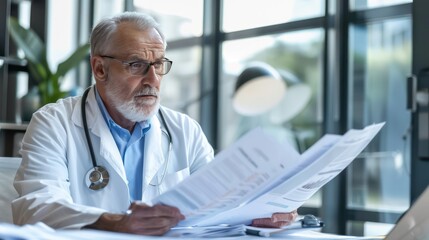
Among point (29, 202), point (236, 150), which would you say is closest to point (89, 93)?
point (29, 202)

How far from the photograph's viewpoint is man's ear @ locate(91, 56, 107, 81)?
1621 millimetres

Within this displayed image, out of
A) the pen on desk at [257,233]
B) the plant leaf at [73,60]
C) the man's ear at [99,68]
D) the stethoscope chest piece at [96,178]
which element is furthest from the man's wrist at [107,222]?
the plant leaf at [73,60]

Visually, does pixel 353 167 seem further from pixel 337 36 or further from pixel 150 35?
pixel 150 35

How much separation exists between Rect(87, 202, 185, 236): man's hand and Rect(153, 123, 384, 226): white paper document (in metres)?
0.01

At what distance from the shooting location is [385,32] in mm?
3859

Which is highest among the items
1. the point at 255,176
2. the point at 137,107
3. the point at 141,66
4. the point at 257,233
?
the point at 141,66

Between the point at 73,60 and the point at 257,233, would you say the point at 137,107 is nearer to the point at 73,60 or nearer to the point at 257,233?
the point at 257,233

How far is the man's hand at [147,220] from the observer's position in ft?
3.03

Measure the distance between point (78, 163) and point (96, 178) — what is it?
7cm

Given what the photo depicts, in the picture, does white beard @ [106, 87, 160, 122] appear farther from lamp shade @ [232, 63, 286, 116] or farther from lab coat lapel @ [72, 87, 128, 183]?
lamp shade @ [232, 63, 286, 116]

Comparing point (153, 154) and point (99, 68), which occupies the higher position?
point (99, 68)

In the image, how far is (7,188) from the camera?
1.37m

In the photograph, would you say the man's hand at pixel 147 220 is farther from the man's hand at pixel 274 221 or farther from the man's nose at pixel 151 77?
the man's nose at pixel 151 77

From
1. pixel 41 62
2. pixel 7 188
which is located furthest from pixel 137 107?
pixel 41 62
